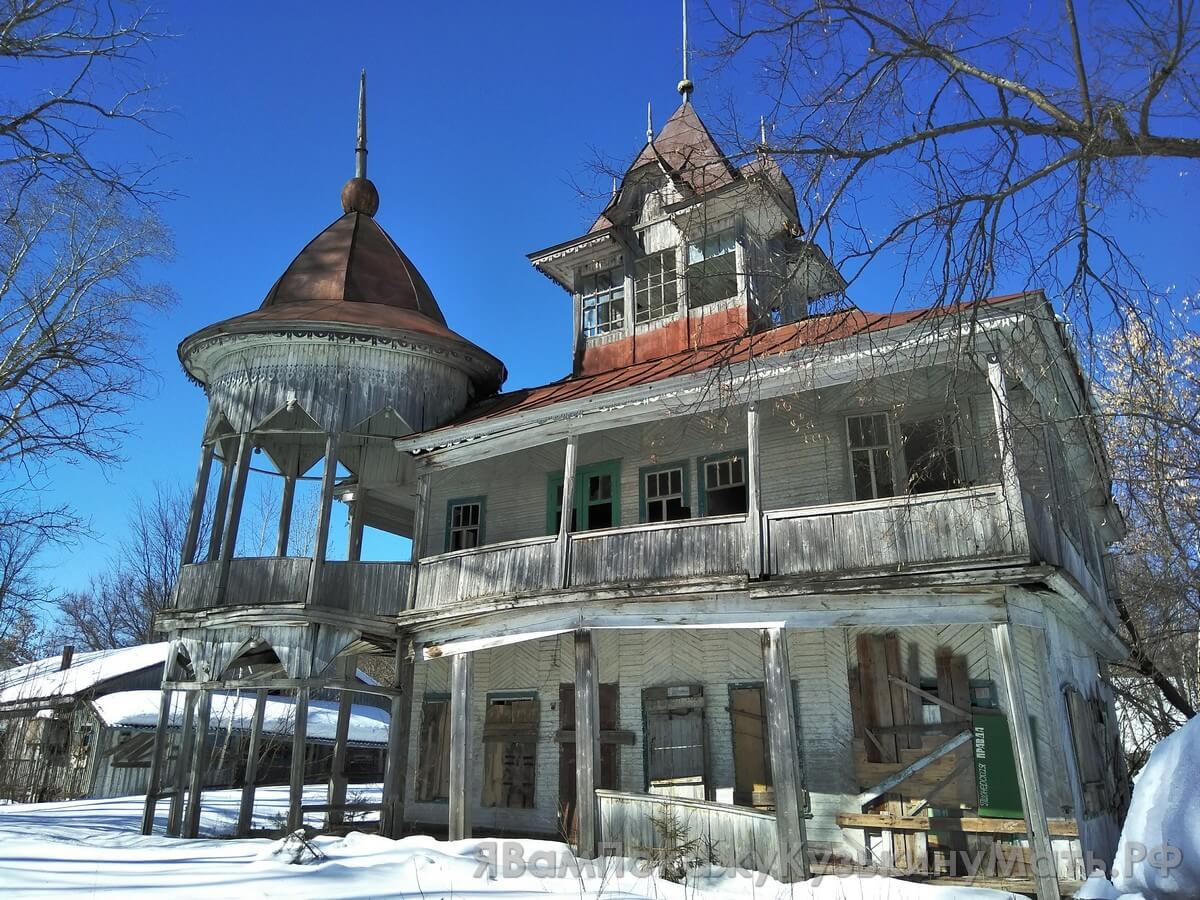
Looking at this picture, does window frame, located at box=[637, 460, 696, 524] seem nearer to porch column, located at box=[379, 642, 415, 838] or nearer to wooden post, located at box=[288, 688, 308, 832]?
porch column, located at box=[379, 642, 415, 838]

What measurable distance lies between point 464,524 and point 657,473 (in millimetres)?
4667

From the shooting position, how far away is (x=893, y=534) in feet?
37.5

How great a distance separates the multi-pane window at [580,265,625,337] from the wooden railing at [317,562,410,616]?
6525 millimetres

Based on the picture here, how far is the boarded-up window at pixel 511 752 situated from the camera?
653 inches

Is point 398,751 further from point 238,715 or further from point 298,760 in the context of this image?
point 238,715

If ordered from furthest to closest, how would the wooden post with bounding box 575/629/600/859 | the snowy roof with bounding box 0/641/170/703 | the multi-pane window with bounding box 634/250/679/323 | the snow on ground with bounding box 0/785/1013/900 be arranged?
the snowy roof with bounding box 0/641/170/703 → the multi-pane window with bounding box 634/250/679/323 → the wooden post with bounding box 575/629/600/859 → the snow on ground with bounding box 0/785/1013/900

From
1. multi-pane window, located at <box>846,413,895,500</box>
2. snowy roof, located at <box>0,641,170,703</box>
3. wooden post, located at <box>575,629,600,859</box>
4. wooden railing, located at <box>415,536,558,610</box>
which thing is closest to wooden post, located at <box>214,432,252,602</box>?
wooden railing, located at <box>415,536,558,610</box>

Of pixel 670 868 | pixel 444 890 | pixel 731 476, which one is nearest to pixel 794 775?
pixel 670 868

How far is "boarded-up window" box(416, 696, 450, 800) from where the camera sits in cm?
1756

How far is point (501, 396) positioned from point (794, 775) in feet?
33.0

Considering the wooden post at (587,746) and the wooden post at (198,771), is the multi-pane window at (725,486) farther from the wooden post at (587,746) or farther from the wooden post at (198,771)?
the wooden post at (198,771)

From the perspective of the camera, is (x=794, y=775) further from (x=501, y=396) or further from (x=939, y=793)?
(x=501, y=396)

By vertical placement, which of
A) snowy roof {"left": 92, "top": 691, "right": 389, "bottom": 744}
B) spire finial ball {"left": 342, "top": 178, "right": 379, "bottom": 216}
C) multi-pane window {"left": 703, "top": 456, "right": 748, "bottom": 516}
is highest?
spire finial ball {"left": 342, "top": 178, "right": 379, "bottom": 216}

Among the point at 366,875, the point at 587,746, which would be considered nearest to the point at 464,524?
the point at 587,746
